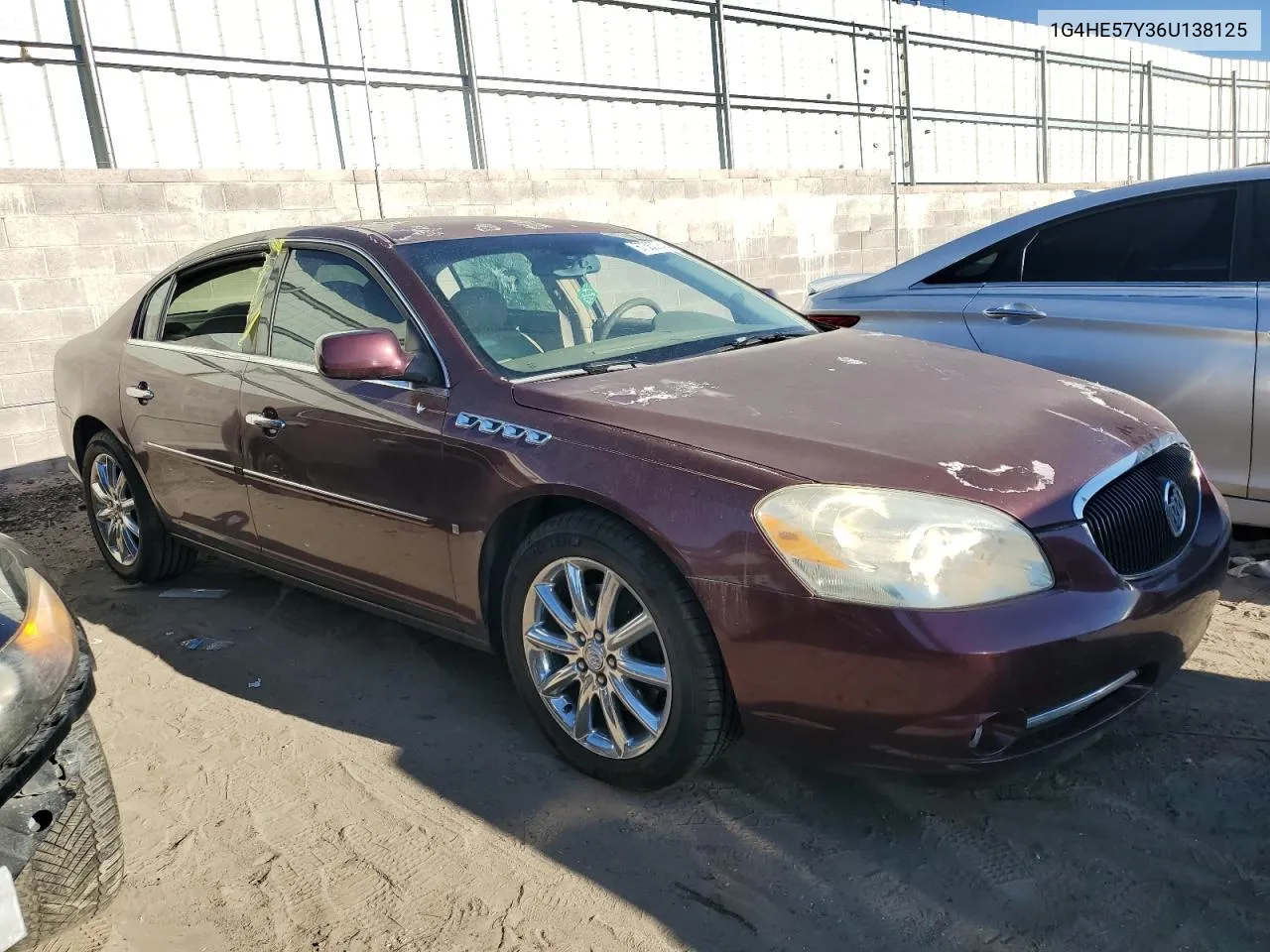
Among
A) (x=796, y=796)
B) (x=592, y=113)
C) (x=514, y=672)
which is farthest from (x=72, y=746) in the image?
(x=592, y=113)

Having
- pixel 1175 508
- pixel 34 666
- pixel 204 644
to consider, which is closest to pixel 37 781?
pixel 34 666

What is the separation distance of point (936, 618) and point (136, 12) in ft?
31.4

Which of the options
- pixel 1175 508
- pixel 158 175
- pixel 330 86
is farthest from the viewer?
pixel 330 86

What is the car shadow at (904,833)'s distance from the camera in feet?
7.39

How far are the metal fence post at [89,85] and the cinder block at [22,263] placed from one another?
48.8 inches

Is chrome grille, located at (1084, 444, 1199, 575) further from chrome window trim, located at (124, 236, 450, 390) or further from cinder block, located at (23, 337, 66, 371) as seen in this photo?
cinder block, located at (23, 337, 66, 371)

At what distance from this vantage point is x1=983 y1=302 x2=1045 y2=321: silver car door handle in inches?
173

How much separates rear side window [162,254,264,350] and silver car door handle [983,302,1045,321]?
302cm

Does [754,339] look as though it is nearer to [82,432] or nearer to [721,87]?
[82,432]

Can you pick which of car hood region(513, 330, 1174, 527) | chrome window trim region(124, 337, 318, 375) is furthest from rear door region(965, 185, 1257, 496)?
chrome window trim region(124, 337, 318, 375)

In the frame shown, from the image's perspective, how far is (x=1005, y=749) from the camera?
7.56 feet

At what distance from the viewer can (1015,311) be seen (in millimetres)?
4438

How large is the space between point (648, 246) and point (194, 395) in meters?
1.87

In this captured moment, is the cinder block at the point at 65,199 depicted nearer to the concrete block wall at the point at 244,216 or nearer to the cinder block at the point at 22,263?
the concrete block wall at the point at 244,216
